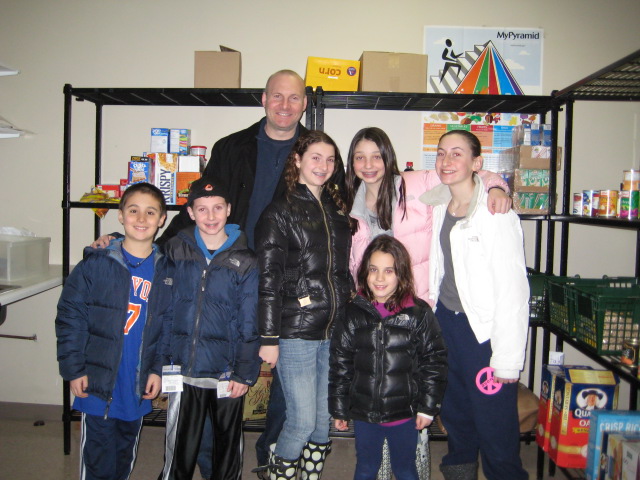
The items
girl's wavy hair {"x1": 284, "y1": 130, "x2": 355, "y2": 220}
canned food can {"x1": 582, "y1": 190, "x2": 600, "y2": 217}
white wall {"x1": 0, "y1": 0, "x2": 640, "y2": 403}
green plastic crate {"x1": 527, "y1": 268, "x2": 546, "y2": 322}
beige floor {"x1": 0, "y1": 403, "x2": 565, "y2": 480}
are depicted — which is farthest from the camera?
white wall {"x1": 0, "y1": 0, "x2": 640, "y2": 403}

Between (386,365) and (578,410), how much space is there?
1.24 meters

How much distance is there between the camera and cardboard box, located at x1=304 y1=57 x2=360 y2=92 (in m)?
2.58

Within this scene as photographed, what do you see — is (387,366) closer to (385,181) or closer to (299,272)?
(299,272)

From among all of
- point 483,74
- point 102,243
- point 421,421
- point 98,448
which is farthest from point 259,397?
point 483,74

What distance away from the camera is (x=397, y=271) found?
1808 millimetres

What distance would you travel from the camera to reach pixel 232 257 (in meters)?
A: 1.88

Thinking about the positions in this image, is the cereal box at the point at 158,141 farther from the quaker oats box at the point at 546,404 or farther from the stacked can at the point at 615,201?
the quaker oats box at the point at 546,404

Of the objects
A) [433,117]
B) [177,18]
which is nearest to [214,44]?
[177,18]

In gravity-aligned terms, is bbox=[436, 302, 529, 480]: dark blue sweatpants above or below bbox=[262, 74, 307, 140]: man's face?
below

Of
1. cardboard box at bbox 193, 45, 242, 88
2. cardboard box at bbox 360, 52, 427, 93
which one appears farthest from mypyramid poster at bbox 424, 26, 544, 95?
cardboard box at bbox 193, 45, 242, 88

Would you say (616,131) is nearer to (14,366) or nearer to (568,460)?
(568,460)

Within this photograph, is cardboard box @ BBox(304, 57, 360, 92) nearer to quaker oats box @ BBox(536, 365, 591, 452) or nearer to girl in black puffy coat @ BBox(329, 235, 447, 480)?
girl in black puffy coat @ BBox(329, 235, 447, 480)

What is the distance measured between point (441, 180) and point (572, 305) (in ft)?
3.16

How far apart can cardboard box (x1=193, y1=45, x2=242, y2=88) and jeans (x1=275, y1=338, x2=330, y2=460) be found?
5.49ft
